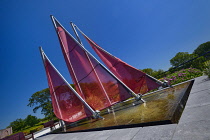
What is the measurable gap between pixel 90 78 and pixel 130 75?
2.72 m

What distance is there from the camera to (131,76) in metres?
8.23

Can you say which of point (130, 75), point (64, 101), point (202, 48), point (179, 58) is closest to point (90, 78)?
point (64, 101)

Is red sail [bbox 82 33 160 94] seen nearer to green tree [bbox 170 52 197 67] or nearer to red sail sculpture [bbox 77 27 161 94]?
red sail sculpture [bbox 77 27 161 94]

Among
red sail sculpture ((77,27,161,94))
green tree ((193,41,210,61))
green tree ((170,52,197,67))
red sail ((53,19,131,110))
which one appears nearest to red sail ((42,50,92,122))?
red sail ((53,19,131,110))

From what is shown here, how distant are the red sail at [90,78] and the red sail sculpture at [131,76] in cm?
131

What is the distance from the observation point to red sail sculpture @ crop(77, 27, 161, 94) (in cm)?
751

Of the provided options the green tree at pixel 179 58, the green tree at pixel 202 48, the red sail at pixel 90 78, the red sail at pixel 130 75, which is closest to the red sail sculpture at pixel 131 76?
the red sail at pixel 130 75

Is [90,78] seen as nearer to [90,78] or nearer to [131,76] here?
[90,78]

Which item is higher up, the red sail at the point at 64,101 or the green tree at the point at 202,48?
the green tree at the point at 202,48

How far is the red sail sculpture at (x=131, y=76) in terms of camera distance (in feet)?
24.6

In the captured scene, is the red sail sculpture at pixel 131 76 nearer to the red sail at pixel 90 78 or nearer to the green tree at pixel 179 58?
the red sail at pixel 90 78

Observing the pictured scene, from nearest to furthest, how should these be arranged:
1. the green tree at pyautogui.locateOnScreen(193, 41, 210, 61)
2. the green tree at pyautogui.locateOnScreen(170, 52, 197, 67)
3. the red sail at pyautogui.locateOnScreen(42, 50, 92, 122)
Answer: the red sail at pyautogui.locateOnScreen(42, 50, 92, 122) < the green tree at pyautogui.locateOnScreen(170, 52, 197, 67) < the green tree at pyautogui.locateOnScreen(193, 41, 210, 61)

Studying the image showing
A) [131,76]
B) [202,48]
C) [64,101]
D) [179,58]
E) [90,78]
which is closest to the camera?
[64,101]

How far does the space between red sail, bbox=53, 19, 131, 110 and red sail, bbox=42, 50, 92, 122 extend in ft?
2.61
